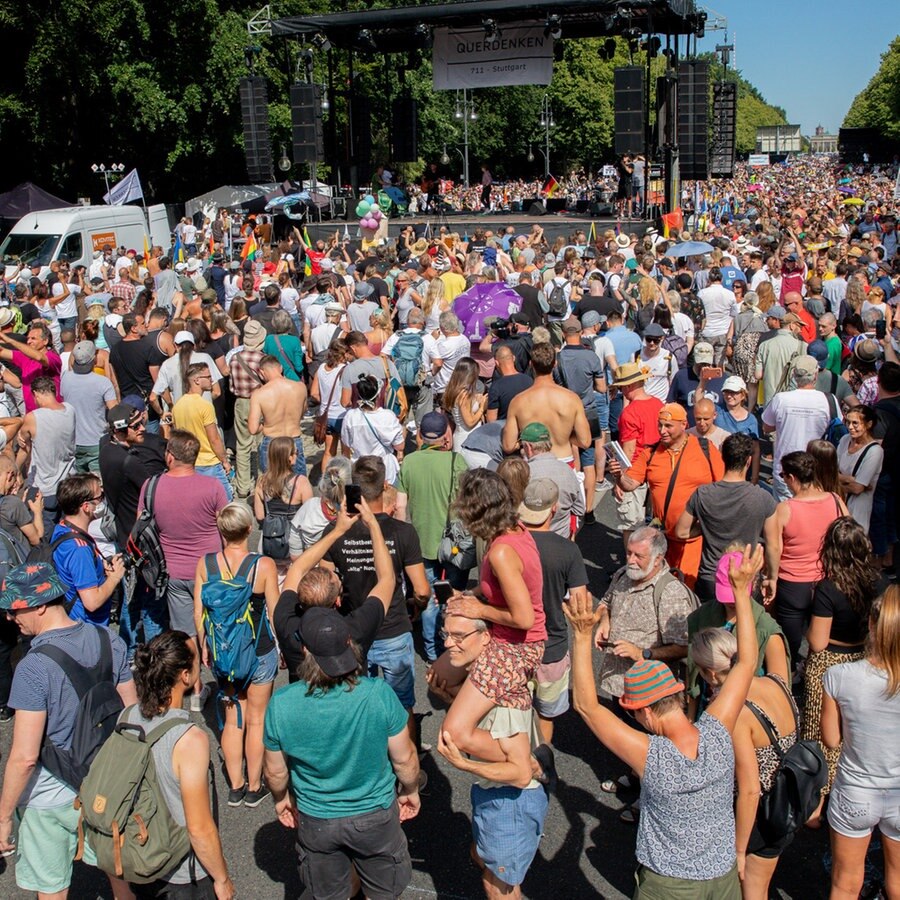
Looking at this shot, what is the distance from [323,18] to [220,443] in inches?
636

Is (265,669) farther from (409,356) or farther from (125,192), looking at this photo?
(125,192)

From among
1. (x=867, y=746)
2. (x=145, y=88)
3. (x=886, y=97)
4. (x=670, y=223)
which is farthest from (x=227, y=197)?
(x=886, y=97)

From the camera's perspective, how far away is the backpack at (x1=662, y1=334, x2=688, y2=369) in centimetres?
905

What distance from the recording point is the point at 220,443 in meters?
7.16

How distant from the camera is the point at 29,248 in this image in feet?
65.3

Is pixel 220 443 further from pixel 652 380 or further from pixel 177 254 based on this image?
pixel 177 254

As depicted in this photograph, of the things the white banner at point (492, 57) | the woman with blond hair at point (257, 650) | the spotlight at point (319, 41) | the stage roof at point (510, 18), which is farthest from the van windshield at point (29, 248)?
the woman with blond hair at point (257, 650)

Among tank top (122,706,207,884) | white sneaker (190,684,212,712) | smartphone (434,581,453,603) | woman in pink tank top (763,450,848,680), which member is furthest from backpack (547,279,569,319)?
tank top (122,706,207,884)

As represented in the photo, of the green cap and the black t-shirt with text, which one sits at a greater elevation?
the green cap

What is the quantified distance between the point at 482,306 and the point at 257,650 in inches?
225

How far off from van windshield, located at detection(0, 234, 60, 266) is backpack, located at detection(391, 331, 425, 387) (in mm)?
13187

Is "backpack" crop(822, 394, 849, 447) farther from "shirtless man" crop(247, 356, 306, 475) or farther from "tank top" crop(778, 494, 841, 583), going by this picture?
"shirtless man" crop(247, 356, 306, 475)

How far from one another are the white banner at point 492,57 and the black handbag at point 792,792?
72.3 feet

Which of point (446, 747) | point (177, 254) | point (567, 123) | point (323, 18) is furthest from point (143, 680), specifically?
point (567, 123)
